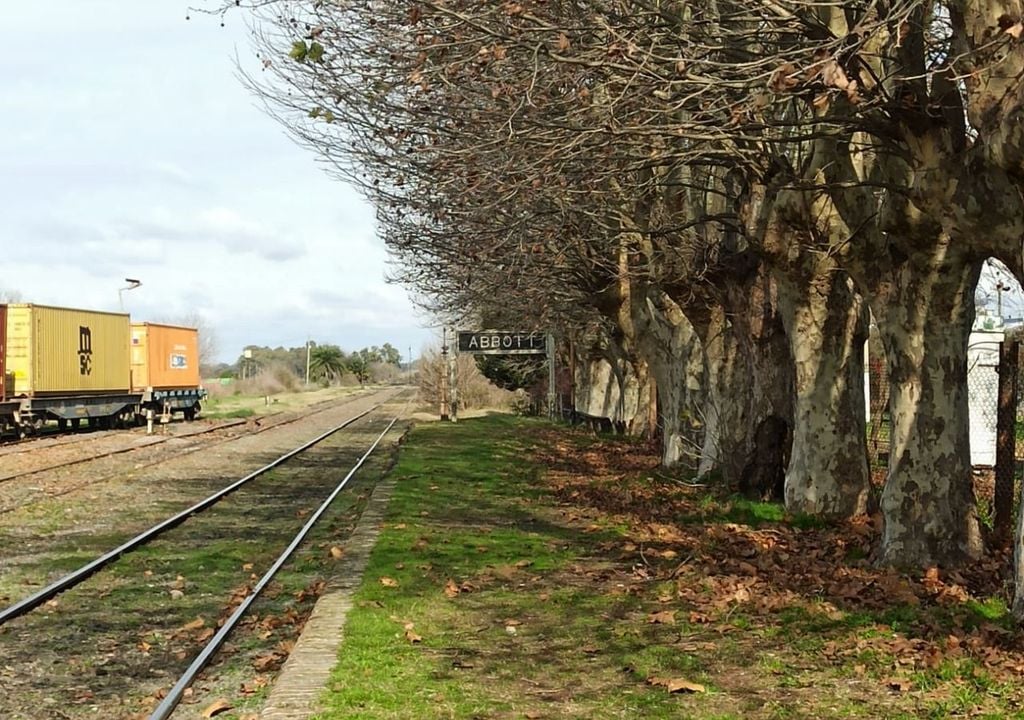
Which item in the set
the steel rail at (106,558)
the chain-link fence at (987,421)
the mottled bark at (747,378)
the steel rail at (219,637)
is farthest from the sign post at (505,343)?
the steel rail at (219,637)

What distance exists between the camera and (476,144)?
11273 mm

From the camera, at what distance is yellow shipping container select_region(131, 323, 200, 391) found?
4588 cm

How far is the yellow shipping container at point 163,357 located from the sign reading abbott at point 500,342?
12454 millimetres

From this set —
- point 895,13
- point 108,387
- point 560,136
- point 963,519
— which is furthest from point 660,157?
point 108,387

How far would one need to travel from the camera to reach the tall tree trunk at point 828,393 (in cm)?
1294

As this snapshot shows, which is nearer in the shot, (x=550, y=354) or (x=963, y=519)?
(x=963, y=519)

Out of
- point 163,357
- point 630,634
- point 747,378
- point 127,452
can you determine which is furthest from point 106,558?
point 163,357

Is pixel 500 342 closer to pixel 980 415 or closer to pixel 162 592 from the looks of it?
pixel 980 415

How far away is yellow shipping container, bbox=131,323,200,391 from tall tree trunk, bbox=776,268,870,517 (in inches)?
1446

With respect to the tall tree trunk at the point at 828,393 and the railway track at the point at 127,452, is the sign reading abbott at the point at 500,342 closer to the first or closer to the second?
the railway track at the point at 127,452

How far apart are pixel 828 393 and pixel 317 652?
7.12 metres

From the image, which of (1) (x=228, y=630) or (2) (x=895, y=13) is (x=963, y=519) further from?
(1) (x=228, y=630)

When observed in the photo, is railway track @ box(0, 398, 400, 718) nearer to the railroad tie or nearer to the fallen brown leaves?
the railroad tie

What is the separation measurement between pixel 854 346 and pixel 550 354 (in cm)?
3411
